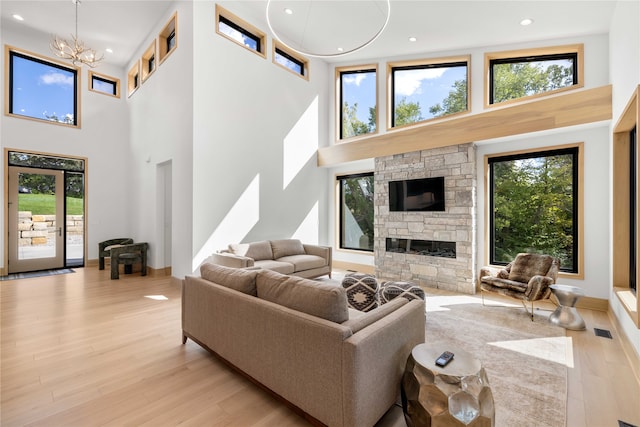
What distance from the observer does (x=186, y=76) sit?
15.9ft

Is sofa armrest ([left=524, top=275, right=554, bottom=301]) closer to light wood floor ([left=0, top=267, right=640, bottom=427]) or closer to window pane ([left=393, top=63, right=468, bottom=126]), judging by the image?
light wood floor ([left=0, top=267, right=640, bottom=427])

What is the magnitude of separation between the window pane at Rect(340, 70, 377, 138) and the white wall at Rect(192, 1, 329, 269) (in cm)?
52

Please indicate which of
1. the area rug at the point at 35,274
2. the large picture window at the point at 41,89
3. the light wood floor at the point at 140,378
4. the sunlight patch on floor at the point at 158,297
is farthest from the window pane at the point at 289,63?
the area rug at the point at 35,274

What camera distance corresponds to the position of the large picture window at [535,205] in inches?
171

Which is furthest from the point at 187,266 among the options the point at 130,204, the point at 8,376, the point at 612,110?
the point at 612,110

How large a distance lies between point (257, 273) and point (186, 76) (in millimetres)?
4128

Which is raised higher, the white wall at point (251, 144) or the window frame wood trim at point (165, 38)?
the window frame wood trim at point (165, 38)

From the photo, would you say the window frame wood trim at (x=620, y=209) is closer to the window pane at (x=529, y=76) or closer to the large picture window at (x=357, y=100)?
the window pane at (x=529, y=76)

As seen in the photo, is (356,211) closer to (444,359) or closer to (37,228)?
(444,359)

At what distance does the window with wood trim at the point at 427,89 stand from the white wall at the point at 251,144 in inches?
73.0

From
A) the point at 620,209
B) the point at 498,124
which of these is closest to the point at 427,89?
the point at 498,124

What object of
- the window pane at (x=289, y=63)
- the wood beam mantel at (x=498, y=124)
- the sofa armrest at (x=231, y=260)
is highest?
the window pane at (x=289, y=63)

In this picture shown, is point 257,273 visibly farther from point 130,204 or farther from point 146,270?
point 130,204

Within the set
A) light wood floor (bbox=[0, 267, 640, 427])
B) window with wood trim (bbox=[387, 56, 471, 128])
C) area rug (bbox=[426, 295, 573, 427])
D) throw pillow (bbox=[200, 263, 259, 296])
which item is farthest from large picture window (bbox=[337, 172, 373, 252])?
throw pillow (bbox=[200, 263, 259, 296])
